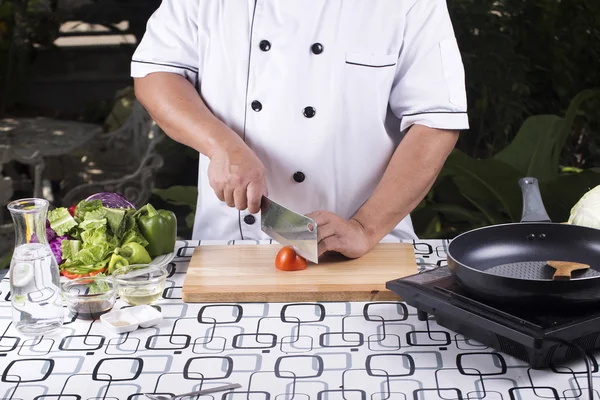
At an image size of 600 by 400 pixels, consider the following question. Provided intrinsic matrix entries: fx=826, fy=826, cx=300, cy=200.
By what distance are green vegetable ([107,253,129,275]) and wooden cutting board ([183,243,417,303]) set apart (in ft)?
0.46

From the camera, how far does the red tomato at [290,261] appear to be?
5.70 feet

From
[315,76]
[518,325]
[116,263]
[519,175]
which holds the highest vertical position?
[315,76]

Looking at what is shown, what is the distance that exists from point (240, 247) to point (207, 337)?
1.51 ft

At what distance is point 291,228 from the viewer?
1.75 m

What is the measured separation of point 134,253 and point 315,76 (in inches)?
25.8

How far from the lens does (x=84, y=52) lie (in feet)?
13.6

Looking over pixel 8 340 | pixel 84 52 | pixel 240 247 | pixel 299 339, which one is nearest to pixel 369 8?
pixel 240 247

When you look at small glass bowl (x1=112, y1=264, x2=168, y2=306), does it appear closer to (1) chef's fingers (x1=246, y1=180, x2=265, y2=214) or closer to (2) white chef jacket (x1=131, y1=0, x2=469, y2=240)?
(1) chef's fingers (x1=246, y1=180, x2=265, y2=214)

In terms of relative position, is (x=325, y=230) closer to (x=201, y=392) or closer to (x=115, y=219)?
(x=115, y=219)

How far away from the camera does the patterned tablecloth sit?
4.20 feet

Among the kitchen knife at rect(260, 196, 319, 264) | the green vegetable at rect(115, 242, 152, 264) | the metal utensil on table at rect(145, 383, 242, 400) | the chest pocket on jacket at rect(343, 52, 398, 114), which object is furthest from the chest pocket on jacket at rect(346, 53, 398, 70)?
the metal utensil on table at rect(145, 383, 242, 400)

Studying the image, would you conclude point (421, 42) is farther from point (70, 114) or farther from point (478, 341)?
point (70, 114)

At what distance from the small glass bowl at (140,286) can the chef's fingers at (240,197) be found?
9.6 inches

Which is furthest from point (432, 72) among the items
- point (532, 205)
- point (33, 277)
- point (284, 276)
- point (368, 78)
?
point (33, 277)
